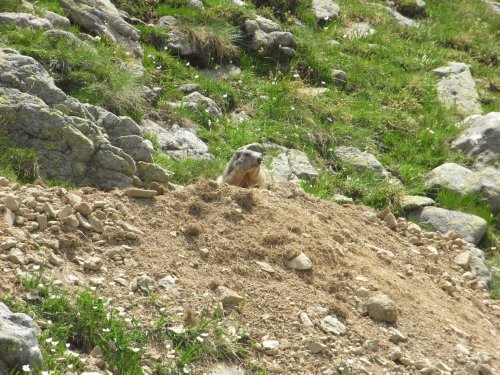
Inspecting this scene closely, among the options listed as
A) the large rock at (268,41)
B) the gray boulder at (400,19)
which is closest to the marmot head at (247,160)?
the large rock at (268,41)

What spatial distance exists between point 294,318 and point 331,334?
314 millimetres

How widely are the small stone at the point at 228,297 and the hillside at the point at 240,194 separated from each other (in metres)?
0.01

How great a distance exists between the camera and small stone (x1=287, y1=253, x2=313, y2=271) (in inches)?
251

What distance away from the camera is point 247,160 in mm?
8062

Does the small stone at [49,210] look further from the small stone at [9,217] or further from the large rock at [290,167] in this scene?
the large rock at [290,167]

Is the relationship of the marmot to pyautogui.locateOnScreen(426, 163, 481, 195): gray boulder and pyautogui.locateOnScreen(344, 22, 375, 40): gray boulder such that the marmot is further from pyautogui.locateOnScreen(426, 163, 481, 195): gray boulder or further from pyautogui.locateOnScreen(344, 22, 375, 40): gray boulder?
pyautogui.locateOnScreen(344, 22, 375, 40): gray boulder

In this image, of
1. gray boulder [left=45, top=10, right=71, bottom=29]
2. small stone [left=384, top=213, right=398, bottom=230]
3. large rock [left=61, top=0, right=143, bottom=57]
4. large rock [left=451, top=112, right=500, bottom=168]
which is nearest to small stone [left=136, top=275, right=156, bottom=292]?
small stone [left=384, top=213, right=398, bottom=230]

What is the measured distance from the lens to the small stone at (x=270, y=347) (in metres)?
5.34

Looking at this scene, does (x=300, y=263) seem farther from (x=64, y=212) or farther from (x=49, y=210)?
(x=49, y=210)

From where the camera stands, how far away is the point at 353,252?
717cm

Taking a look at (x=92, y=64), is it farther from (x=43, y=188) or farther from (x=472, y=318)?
(x=472, y=318)

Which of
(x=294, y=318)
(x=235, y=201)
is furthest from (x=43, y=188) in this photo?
(x=294, y=318)

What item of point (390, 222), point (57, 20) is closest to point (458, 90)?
point (390, 222)

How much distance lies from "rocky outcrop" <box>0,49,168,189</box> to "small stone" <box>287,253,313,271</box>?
184 centimetres
